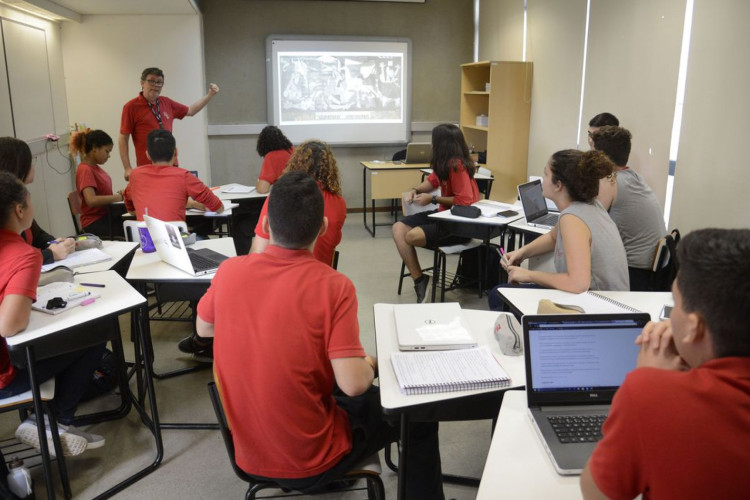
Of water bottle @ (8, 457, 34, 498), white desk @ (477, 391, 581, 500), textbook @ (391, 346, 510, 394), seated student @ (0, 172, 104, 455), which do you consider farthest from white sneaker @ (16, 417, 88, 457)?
white desk @ (477, 391, 581, 500)

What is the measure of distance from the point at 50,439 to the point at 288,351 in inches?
54.8

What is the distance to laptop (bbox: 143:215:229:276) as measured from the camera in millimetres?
2619

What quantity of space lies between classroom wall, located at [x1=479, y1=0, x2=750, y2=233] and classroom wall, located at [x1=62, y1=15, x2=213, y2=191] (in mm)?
3804

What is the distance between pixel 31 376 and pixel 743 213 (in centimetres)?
367

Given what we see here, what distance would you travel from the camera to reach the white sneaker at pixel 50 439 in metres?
2.23

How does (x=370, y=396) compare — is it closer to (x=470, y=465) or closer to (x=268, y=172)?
(x=470, y=465)

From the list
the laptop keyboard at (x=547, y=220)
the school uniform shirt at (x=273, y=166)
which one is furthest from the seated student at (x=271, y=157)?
the laptop keyboard at (x=547, y=220)

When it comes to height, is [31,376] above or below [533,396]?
below

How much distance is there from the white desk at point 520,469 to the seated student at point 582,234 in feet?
3.17

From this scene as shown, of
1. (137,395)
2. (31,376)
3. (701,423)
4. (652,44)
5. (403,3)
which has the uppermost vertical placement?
(403,3)

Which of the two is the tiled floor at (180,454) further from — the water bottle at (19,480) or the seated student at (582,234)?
the seated student at (582,234)

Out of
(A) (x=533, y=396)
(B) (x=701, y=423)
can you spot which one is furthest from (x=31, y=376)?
(B) (x=701, y=423)

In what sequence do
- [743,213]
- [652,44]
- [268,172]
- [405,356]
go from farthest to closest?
[268,172]
[652,44]
[743,213]
[405,356]

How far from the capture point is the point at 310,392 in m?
1.55
